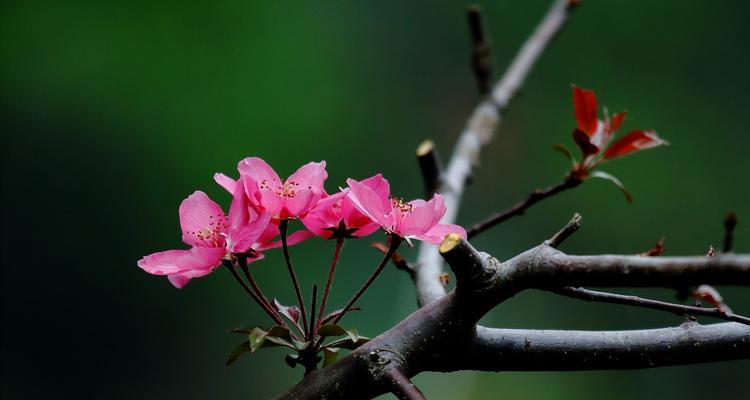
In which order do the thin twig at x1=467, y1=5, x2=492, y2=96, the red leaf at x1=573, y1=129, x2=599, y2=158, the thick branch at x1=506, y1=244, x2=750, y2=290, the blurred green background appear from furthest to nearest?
the blurred green background
the thin twig at x1=467, y1=5, x2=492, y2=96
the red leaf at x1=573, y1=129, x2=599, y2=158
the thick branch at x1=506, y1=244, x2=750, y2=290

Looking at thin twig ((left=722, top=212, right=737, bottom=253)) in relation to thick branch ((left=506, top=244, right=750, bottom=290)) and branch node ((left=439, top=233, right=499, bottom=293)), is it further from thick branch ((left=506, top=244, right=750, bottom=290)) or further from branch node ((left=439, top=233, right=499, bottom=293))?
branch node ((left=439, top=233, right=499, bottom=293))

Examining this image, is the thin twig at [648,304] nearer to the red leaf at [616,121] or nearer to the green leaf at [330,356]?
the green leaf at [330,356]

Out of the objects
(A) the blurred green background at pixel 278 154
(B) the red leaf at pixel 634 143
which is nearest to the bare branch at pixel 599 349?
(B) the red leaf at pixel 634 143

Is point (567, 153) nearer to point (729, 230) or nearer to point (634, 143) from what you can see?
point (634, 143)

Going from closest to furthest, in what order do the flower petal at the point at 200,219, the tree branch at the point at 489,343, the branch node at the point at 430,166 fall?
the tree branch at the point at 489,343
the flower petal at the point at 200,219
the branch node at the point at 430,166

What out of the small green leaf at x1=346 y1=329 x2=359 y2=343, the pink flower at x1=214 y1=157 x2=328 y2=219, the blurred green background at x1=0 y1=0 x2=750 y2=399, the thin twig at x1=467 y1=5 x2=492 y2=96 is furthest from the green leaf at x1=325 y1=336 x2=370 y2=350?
the blurred green background at x1=0 y1=0 x2=750 y2=399

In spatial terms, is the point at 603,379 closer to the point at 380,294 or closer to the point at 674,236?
the point at 674,236
